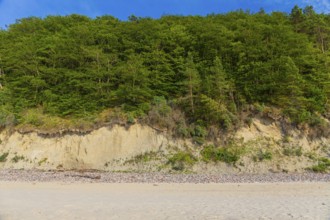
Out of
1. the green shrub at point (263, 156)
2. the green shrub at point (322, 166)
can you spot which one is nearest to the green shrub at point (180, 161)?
the green shrub at point (263, 156)

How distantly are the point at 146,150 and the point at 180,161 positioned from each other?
3059mm

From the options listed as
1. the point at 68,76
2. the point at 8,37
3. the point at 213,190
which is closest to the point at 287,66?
the point at 213,190

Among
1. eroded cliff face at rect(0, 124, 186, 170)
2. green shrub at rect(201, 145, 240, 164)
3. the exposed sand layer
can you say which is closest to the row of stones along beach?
the exposed sand layer

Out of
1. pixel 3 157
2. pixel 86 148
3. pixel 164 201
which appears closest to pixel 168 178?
pixel 164 201

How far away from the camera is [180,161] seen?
21.4 metres

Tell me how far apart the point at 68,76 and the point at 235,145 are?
1662 cm

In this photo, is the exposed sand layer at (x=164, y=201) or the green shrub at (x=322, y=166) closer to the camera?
the exposed sand layer at (x=164, y=201)

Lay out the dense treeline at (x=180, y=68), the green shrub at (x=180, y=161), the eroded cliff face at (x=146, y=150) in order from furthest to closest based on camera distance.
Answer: the dense treeline at (x=180, y=68) → the green shrub at (x=180, y=161) → the eroded cliff face at (x=146, y=150)

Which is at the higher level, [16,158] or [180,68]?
[180,68]

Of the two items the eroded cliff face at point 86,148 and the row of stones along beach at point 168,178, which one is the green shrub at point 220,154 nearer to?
the eroded cliff face at point 86,148

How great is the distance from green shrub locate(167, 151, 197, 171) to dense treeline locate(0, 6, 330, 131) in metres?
3.26

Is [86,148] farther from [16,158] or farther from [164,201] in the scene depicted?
[164,201]

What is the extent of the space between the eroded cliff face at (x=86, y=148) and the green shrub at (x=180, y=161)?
1612 millimetres

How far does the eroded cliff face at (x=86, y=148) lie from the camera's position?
75.4ft
